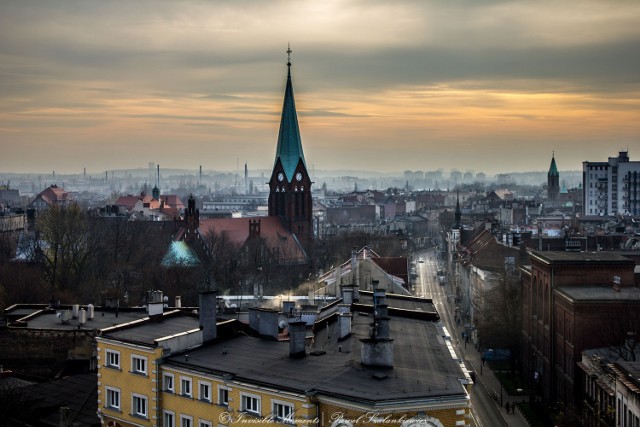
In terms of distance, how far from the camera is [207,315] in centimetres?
3941

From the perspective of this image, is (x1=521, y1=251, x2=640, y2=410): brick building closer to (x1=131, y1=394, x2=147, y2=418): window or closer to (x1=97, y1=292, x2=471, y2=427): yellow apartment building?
(x1=97, y1=292, x2=471, y2=427): yellow apartment building

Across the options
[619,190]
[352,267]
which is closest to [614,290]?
[352,267]

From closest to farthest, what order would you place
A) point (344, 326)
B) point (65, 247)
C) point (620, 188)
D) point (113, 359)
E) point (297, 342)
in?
point (297, 342), point (113, 359), point (344, 326), point (65, 247), point (620, 188)

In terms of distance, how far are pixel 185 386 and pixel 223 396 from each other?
7.73ft

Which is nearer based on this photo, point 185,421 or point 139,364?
point 185,421

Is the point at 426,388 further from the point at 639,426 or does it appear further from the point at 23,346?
the point at 23,346

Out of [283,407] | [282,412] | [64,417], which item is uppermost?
[283,407]

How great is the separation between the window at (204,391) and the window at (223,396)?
0.63 metres

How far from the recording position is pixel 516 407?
62.4 meters

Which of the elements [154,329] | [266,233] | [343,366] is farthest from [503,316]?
[266,233]

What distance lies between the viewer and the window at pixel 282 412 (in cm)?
3136

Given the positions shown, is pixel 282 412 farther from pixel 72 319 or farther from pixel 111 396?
pixel 72 319

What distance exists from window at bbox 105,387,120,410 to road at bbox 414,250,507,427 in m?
24.8

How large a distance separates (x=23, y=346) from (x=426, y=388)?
31.2 metres
